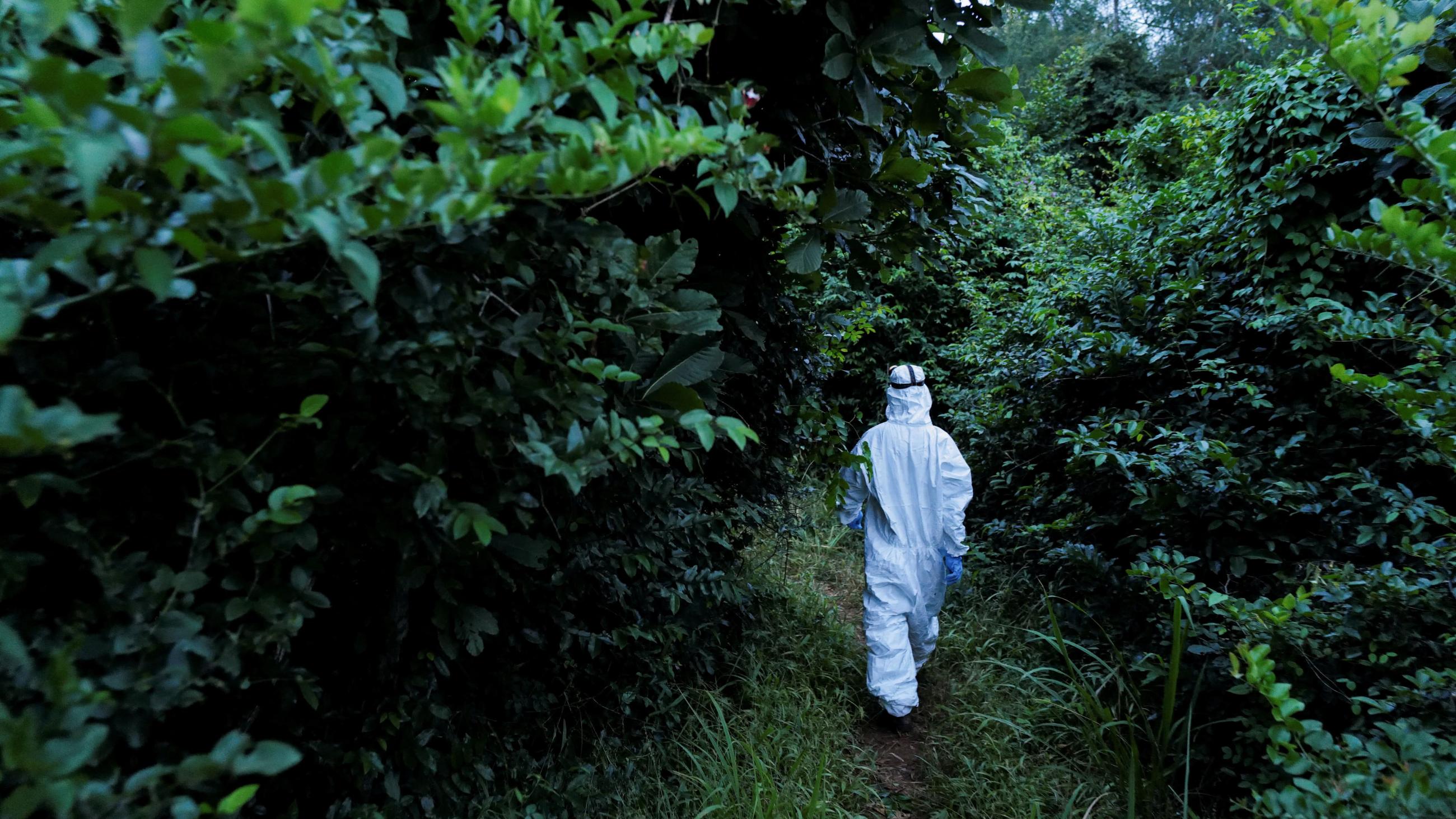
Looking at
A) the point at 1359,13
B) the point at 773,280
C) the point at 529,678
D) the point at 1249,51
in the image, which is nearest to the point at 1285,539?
the point at 1359,13

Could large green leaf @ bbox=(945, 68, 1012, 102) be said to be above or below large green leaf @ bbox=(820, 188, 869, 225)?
above

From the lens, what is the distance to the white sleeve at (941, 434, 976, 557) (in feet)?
12.3

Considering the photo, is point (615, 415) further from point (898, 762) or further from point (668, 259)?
point (898, 762)

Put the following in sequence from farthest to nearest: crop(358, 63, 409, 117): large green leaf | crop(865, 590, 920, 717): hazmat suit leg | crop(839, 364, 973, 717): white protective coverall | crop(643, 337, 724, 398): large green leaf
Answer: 1. crop(839, 364, 973, 717): white protective coverall
2. crop(865, 590, 920, 717): hazmat suit leg
3. crop(643, 337, 724, 398): large green leaf
4. crop(358, 63, 409, 117): large green leaf

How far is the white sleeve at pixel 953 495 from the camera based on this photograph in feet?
12.3

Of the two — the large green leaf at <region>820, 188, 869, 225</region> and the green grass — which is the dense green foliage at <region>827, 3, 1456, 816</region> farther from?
the large green leaf at <region>820, 188, 869, 225</region>

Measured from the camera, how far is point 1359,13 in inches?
65.1

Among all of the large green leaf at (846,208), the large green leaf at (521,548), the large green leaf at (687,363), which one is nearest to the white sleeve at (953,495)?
the large green leaf at (846,208)

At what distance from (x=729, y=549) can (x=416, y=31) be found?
7.43 feet

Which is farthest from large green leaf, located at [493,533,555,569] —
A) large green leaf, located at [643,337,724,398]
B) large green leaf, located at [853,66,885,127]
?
large green leaf, located at [853,66,885,127]

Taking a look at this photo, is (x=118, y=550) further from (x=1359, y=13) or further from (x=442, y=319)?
(x=1359, y=13)

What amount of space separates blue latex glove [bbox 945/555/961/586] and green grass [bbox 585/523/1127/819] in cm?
41

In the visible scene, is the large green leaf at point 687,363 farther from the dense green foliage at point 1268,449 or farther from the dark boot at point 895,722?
the dark boot at point 895,722

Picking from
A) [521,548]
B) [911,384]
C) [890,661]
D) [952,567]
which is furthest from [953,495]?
[521,548]
